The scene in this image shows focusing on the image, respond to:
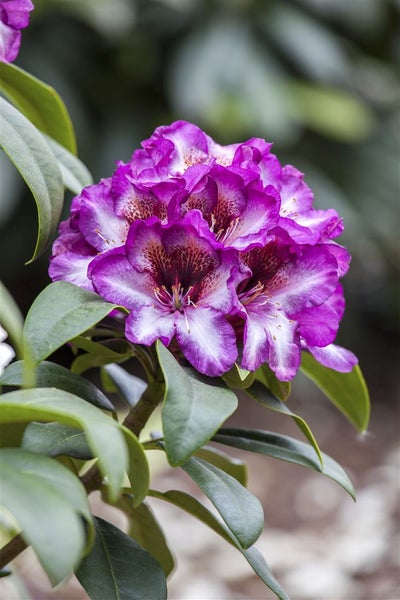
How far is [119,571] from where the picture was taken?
68cm

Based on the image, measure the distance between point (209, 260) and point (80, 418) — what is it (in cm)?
20

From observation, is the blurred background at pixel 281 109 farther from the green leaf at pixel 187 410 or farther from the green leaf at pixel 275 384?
the green leaf at pixel 187 410

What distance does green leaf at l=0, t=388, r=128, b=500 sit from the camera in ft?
1.57

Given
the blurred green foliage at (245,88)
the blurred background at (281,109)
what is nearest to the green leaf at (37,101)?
the blurred background at (281,109)

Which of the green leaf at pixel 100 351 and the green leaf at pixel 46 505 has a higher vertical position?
the green leaf at pixel 46 505

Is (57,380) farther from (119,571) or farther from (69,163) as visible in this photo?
(69,163)

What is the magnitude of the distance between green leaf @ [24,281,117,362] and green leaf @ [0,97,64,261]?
6 cm

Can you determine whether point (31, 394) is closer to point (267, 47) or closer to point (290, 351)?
point (290, 351)

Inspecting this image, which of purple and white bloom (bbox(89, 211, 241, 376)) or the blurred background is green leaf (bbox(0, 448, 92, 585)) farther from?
the blurred background

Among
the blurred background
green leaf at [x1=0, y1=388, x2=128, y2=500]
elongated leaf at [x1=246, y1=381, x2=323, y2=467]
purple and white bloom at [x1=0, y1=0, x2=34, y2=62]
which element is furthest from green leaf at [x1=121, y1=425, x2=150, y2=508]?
the blurred background

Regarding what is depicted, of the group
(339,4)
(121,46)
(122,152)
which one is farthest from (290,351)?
(339,4)

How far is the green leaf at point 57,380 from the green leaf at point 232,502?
0.32 ft

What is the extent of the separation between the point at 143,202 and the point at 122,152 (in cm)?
214

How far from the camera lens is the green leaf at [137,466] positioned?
0.58m
